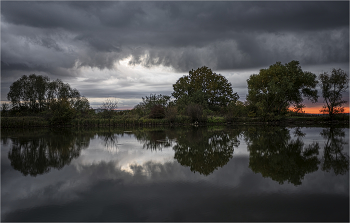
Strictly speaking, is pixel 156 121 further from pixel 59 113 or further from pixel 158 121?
pixel 59 113

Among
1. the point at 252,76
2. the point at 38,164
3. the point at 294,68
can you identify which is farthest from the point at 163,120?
the point at 38,164

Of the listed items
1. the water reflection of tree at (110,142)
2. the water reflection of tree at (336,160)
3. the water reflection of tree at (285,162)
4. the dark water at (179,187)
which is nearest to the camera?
the dark water at (179,187)

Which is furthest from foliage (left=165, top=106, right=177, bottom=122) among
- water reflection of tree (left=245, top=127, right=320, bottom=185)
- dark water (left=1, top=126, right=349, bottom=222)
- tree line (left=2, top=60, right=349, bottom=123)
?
dark water (left=1, top=126, right=349, bottom=222)

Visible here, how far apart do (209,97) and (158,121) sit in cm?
1277

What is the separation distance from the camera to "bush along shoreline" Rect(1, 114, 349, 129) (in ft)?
94.0

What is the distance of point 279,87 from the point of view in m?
34.2

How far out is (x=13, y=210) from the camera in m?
4.87

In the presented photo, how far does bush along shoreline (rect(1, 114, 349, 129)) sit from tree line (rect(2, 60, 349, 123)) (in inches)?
27.0

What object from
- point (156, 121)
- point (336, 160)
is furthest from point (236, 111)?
point (336, 160)

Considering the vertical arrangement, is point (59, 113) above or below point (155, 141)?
above

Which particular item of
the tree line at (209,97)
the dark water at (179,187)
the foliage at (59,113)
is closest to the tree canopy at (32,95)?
the tree line at (209,97)

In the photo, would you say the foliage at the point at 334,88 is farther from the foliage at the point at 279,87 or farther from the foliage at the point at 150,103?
the foliage at the point at 150,103

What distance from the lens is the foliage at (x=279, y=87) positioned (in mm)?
33969

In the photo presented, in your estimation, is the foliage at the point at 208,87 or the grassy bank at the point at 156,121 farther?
the foliage at the point at 208,87
